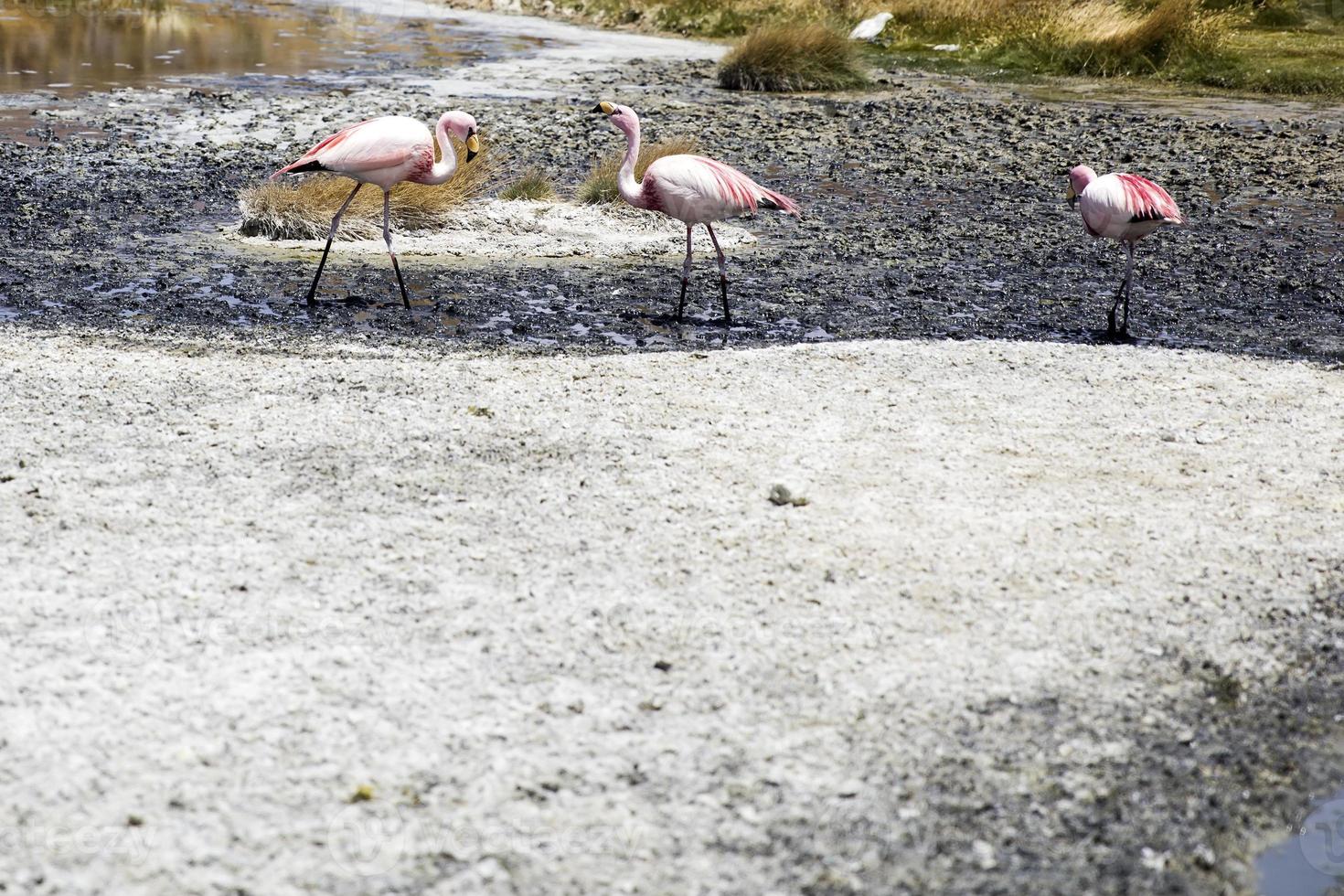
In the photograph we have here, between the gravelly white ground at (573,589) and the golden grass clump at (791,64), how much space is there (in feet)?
47.2

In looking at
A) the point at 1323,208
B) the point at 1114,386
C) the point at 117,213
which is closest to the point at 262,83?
the point at 117,213

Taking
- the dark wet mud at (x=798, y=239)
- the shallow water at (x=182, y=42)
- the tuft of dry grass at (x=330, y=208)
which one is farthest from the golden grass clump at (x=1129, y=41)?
the tuft of dry grass at (x=330, y=208)

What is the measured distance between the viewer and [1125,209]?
8.77 m

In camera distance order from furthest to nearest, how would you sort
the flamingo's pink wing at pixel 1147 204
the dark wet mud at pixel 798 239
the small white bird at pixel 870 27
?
the small white bird at pixel 870 27, the dark wet mud at pixel 798 239, the flamingo's pink wing at pixel 1147 204

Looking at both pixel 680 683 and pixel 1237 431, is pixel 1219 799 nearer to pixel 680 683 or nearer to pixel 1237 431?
pixel 680 683

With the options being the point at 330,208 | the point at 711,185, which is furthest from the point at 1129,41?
the point at 711,185

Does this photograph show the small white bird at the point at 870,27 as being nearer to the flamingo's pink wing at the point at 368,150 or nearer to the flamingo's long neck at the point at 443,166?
the flamingo's long neck at the point at 443,166

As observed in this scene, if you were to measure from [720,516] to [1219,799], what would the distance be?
2.31 metres

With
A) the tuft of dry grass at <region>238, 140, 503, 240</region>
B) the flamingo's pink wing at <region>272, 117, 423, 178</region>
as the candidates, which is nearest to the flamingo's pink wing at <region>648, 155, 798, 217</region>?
the flamingo's pink wing at <region>272, 117, 423, 178</region>

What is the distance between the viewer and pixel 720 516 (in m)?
5.89

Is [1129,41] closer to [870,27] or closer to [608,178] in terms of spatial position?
[870,27]

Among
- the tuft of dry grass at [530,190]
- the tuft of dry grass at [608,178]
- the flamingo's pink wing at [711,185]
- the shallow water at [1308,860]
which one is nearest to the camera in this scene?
the shallow water at [1308,860]

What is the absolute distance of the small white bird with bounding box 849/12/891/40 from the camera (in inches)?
1099

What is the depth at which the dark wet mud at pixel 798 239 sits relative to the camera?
9.47 metres
